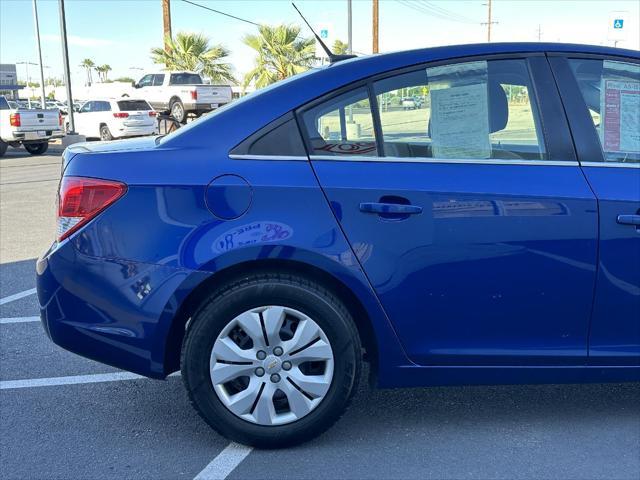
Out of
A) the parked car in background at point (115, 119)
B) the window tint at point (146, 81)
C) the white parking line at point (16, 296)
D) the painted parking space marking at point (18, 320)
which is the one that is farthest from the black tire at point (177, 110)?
the painted parking space marking at point (18, 320)

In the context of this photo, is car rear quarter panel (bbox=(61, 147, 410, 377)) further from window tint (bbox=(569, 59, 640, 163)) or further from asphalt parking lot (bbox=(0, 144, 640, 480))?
window tint (bbox=(569, 59, 640, 163))

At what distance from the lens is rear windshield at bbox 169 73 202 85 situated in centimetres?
2738

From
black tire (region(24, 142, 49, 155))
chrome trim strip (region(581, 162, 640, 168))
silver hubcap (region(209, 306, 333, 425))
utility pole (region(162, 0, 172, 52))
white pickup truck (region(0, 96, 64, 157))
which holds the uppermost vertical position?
utility pole (region(162, 0, 172, 52))

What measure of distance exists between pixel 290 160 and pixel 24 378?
2096 millimetres

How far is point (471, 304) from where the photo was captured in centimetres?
295

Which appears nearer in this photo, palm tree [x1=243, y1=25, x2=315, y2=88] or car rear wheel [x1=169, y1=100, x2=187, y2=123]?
A: car rear wheel [x1=169, y1=100, x2=187, y2=123]

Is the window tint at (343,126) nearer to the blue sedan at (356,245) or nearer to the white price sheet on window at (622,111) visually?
the blue sedan at (356,245)

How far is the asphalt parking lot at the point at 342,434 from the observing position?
292 cm

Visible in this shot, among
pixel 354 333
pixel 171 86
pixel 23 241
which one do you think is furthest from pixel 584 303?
pixel 171 86

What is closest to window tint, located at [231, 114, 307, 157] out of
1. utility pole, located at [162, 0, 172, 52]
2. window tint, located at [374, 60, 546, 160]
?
window tint, located at [374, 60, 546, 160]

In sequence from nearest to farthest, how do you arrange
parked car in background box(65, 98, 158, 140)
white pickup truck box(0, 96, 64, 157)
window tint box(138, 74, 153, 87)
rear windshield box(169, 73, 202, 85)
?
1. white pickup truck box(0, 96, 64, 157)
2. parked car in background box(65, 98, 158, 140)
3. rear windshield box(169, 73, 202, 85)
4. window tint box(138, 74, 153, 87)

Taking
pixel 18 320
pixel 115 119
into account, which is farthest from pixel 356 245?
pixel 115 119

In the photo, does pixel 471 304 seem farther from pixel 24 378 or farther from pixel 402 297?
pixel 24 378

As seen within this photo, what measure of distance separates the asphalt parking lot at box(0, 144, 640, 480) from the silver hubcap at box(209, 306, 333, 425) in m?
0.24
